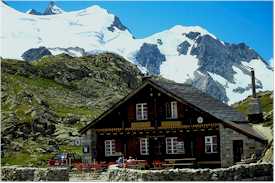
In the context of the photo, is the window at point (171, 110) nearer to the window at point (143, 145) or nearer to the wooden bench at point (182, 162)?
the window at point (143, 145)

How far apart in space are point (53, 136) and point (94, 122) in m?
40.3

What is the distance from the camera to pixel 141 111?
1630 inches

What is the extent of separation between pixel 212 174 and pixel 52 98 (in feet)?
326

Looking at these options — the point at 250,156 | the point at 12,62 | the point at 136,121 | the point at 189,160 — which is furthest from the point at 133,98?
the point at 12,62

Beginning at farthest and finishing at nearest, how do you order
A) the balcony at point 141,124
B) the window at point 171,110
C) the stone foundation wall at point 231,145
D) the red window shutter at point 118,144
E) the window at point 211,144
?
the red window shutter at point 118,144, the balcony at point 141,124, the window at point 171,110, the window at point 211,144, the stone foundation wall at point 231,145

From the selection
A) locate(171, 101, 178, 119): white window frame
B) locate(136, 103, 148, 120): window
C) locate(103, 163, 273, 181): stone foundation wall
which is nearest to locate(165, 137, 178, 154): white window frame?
locate(171, 101, 178, 119): white window frame

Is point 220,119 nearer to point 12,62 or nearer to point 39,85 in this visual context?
point 39,85

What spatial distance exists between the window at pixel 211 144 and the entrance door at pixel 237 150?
1136mm

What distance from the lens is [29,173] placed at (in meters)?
29.3

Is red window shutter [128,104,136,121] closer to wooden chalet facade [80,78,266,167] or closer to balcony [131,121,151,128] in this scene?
wooden chalet facade [80,78,266,167]

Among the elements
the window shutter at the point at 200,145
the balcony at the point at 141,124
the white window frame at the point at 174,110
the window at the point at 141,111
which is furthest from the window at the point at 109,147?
the window shutter at the point at 200,145

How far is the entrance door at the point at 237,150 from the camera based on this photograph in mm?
38656

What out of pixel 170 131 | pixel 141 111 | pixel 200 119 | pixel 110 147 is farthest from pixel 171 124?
pixel 110 147

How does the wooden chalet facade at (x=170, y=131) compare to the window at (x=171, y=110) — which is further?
the window at (x=171, y=110)
